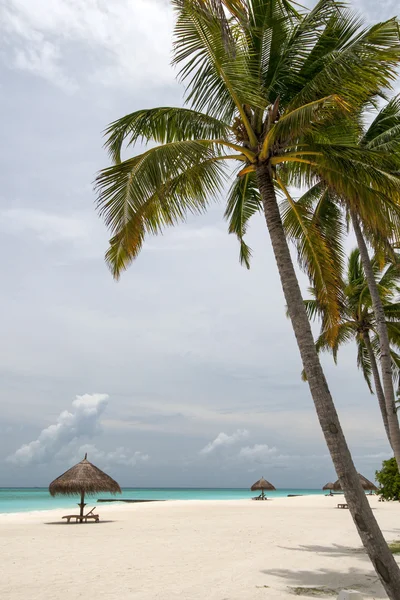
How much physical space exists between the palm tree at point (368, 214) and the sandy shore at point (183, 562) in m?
2.98

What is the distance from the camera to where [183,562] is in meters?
9.71

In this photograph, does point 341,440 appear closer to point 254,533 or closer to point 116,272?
point 116,272

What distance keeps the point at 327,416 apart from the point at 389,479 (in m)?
17.7

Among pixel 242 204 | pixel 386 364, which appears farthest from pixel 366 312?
pixel 242 204

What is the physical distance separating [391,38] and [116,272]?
4570 mm

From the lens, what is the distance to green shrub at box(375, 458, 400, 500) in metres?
20.8

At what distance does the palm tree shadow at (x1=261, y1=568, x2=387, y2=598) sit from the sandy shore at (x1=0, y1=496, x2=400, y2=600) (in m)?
0.01

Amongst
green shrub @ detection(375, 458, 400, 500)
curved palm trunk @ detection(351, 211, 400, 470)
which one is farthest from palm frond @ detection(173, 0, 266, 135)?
green shrub @ detection(375, 458, 400, 500)

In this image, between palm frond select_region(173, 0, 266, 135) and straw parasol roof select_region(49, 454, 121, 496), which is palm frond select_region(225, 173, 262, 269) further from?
straw parasol roof select_region(49, 454, 121, 496)

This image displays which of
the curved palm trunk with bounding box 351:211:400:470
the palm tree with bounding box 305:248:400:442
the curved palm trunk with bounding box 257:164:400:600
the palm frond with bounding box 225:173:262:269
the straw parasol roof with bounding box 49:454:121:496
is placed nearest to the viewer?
the curved palm trunk with bounding box 257:164:400:600

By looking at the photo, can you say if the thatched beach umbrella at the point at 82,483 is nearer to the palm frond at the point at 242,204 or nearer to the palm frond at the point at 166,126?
the palm frond at the point at 242,204

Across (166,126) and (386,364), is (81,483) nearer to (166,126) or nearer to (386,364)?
(386,364)

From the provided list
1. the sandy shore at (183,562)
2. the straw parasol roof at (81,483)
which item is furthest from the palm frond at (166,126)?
the straw parasol roof at (81,483)

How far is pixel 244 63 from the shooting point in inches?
252
